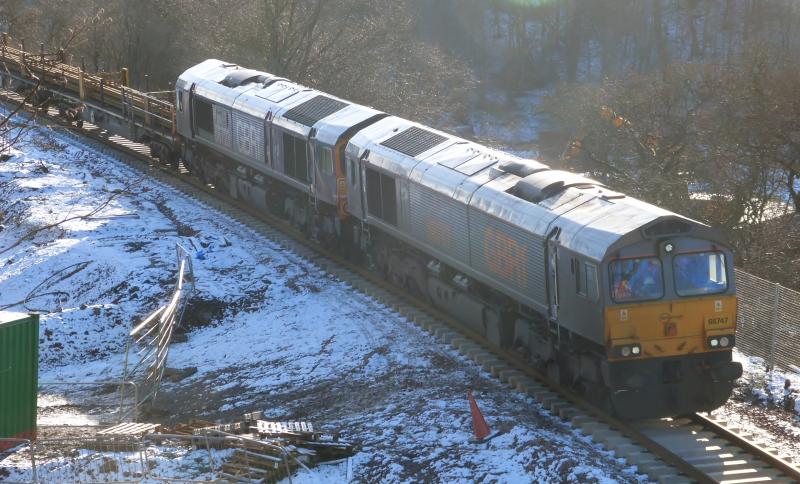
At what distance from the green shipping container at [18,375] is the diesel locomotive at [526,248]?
7.22 metres

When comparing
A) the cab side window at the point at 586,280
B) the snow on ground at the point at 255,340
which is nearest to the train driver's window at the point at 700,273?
the cab side window at the point at 586,280

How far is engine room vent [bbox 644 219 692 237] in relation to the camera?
1413cm

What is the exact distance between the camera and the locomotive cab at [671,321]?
1401 cm

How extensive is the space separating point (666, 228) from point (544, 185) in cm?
259

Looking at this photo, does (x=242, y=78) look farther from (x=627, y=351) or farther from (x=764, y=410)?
(x=764, y=410)

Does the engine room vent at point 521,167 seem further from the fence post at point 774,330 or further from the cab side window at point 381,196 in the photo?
the fence post at point 774,330

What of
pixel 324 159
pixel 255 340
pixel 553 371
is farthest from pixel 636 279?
pixel 324 159

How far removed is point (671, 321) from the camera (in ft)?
46.6

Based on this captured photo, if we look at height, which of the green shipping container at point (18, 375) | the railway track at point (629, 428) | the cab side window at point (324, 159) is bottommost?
the railway track at point (629, 428)

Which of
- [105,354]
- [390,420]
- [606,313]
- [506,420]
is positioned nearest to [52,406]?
[105,354]

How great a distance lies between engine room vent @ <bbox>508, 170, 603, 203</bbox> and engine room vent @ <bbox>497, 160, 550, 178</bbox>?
38 centimetres

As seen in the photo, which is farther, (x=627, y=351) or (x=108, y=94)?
(x=108, y=94)

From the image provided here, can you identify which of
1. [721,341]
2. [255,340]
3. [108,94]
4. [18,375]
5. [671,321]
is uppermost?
[671,321]

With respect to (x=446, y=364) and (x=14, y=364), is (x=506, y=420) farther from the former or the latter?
(x=14, y=364)
